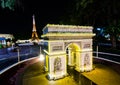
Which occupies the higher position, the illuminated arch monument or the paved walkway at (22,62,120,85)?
the illuminated arch monument

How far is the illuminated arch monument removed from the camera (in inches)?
517

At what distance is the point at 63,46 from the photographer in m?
13.8

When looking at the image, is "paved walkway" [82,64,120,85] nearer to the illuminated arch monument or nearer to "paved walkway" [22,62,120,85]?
"paved walkway" [22,62,120,85]

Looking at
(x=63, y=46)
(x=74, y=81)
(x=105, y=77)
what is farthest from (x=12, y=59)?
(x=105, y=77)

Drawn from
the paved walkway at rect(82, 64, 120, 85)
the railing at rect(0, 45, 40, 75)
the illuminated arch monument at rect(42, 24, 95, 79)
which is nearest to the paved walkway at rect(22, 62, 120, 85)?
the paved walkway at rect(82, 64, 120, 85)

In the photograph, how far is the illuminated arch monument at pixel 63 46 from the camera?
43.1 feet

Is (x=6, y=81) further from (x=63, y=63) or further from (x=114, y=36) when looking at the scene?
(x=114, y=36)

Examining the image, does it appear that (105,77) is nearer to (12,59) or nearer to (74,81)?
(74,81)

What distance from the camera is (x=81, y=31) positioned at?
48.1ft

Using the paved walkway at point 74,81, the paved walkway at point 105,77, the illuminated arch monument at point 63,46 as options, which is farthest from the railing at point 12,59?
the paved walkway at point 105,77

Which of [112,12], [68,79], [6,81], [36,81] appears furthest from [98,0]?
[6,81]

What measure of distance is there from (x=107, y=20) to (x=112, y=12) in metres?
1.95

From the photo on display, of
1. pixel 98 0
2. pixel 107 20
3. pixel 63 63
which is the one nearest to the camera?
pixel 63 63

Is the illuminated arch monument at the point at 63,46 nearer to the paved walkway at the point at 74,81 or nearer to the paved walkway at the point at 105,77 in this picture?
the paved walkway at the point at 74,81
